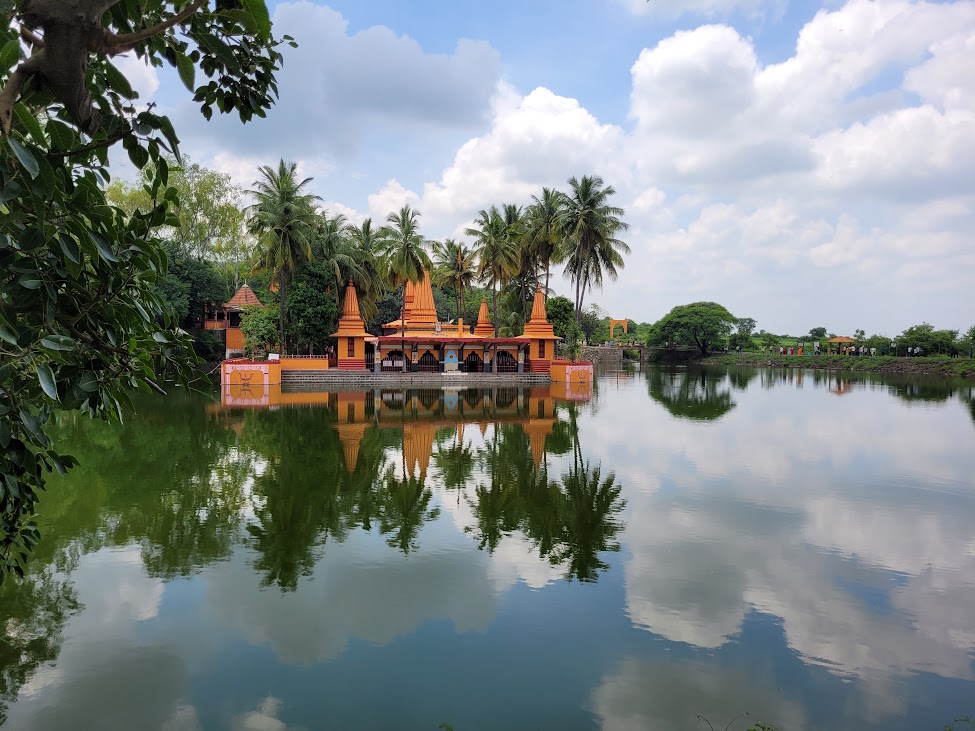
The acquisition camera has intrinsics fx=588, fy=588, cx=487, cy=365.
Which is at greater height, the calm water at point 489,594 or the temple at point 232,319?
the temple at point 232,319

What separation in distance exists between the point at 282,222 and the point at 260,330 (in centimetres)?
577

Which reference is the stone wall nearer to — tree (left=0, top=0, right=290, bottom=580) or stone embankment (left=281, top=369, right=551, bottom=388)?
stone embankment (left=281, top=369, right=551, bottom=388)

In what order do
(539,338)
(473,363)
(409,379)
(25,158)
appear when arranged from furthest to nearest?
(473,363) → (539,338) → (409,379) → (25,158)

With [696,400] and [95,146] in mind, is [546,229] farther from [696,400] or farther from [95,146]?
[95,146]

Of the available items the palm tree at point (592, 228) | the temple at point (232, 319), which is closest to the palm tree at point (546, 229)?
the palm tree at point (592, 228)

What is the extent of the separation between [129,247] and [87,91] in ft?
1.78

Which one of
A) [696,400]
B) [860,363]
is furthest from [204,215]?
[860,363]

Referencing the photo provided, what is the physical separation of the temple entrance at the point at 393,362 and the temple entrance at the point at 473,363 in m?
3.62

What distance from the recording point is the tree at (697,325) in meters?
66.2

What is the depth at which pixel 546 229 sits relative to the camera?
33969 mm

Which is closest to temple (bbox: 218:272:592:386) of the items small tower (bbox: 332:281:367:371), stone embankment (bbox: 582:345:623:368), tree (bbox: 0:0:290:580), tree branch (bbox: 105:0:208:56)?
small tower (bbox: 332:281:367:371)

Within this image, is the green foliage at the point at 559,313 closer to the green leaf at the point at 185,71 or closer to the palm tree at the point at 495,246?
the palm tree at the point at 495,246

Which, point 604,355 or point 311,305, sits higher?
point 311,305

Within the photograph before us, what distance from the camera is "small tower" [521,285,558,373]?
3362cm
